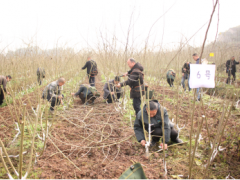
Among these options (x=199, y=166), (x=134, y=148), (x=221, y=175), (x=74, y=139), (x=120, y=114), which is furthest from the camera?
(x=120, y=114)

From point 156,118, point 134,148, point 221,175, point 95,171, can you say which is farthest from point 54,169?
point 221,175

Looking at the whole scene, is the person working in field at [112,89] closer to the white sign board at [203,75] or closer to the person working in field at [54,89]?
the person working in field at [54,89]

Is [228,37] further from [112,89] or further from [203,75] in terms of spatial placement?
[203,75]

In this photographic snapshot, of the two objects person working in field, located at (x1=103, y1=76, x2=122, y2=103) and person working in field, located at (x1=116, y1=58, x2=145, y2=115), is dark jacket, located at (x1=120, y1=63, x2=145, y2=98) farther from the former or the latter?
person working in field, located at (x1=103, y1=76, x2=122, y2=103)

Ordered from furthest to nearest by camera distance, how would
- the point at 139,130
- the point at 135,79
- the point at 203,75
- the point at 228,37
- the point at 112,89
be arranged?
the point at 228,37
the point at 112,89
the point at 135,79
the point at 139,130
the point at 203,75

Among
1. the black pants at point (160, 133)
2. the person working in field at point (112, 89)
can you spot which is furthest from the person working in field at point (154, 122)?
the person working in field at point (112, 89)

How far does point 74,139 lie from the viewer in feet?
8.78

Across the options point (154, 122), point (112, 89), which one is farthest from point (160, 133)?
point (112, 89)

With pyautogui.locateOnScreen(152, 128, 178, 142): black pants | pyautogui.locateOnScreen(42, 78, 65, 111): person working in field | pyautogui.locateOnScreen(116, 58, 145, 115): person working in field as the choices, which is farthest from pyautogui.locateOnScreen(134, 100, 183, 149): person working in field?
pyautogui.locateOnScreen(42, 78, 65, 111): person working in field

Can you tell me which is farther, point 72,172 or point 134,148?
point 134,148

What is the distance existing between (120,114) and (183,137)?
1.60 m

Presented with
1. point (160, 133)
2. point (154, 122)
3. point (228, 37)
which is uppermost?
point (228, 37)

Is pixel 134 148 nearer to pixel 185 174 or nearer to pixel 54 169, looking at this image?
pixel 185 174

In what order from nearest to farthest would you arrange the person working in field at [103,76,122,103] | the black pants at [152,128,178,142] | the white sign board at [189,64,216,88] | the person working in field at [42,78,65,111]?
the white sign board at [189,64,216,88] < the black pants at [152,128,178,142] < the person working in field at [42,78,65,111] < the person working in field at [103,76,122,103]
